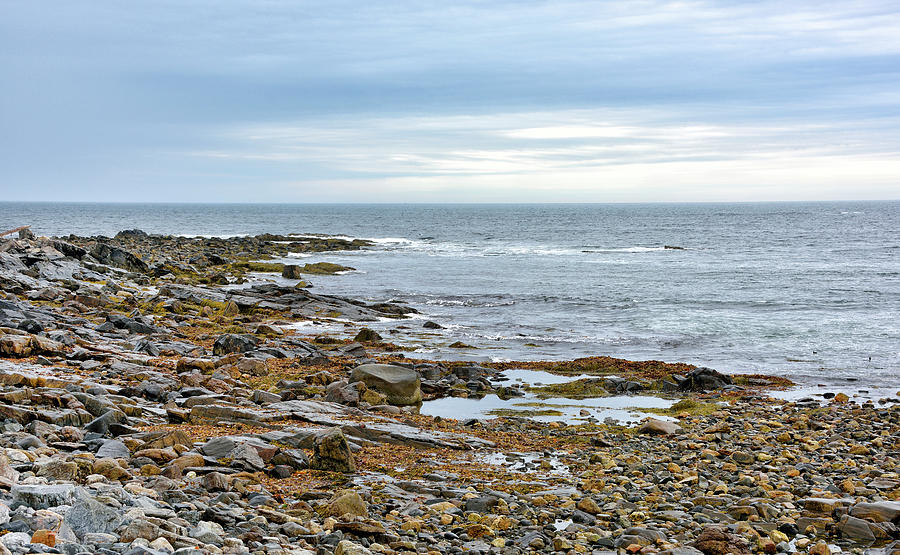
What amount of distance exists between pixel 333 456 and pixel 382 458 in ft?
4.74

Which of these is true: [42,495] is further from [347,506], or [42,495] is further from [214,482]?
[347,506]

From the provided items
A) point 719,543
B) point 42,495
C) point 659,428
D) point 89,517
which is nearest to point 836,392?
point 659,428

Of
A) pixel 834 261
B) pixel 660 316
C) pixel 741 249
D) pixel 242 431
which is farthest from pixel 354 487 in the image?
pixel 741 249

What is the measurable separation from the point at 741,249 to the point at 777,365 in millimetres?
64928

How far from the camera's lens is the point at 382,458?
13312mm

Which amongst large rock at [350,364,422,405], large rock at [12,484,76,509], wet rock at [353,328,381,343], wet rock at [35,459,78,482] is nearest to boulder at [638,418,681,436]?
large rock at [350,364,422,405]

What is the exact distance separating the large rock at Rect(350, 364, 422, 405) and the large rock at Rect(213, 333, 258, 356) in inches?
216

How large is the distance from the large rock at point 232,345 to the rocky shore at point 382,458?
10 cm

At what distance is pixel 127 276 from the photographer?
40.8 m

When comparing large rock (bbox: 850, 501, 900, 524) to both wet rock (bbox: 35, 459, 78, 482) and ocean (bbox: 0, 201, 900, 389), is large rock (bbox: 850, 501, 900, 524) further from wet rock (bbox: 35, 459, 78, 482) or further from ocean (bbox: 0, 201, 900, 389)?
ocean (bbox: 0, 201, 900, 389)

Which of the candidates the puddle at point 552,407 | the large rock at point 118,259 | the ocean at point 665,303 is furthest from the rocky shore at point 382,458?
the large rock at point 118,259

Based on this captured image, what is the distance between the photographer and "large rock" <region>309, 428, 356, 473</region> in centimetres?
1205

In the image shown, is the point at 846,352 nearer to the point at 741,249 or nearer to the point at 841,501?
the point at 841,501

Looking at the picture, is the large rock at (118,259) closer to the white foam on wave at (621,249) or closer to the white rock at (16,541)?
the white rock at (16,541)
